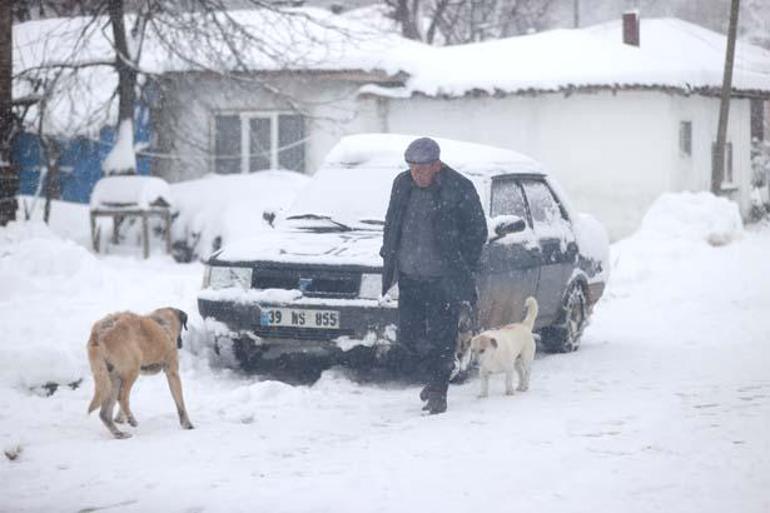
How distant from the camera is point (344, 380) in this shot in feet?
29.1

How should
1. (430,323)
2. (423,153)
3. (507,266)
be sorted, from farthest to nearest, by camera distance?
(507,266) → (430,323) → (423,153)

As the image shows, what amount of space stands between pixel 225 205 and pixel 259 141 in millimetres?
3607

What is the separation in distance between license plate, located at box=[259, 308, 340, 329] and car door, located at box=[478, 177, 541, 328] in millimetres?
1180

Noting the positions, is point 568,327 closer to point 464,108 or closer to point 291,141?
point 291,141

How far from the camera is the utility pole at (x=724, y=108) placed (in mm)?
23359

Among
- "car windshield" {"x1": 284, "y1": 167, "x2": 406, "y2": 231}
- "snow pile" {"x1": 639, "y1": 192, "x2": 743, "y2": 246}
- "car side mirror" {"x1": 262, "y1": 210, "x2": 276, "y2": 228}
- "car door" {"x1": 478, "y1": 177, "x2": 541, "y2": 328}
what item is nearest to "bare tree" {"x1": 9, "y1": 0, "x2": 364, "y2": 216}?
"snow pile" {"x1": 639, "y1": 192, "x2": 743, "y2": 246}

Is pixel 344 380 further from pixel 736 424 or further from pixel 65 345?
pixel 736 424

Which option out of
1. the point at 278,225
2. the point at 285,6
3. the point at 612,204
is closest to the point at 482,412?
the point at 278,225

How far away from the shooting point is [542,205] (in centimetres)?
1059

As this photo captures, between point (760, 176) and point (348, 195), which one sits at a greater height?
point (760, 176)

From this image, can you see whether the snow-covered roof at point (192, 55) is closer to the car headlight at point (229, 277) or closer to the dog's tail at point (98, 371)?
the car headlight at point (229, 277)

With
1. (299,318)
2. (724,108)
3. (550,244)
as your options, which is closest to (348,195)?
(299,318)

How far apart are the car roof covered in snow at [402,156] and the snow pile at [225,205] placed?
27.7 ft

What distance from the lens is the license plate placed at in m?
8.52
